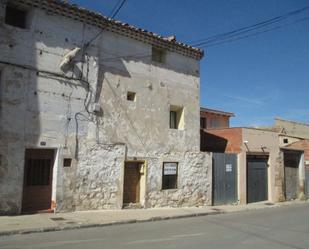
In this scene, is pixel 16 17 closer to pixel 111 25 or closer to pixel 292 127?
pixel 111 25

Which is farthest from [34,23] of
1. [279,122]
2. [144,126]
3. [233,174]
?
[279,122]

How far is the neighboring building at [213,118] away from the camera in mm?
30750

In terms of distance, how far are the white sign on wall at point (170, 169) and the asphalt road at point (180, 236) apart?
4.08 meters

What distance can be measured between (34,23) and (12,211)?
6.64 metres

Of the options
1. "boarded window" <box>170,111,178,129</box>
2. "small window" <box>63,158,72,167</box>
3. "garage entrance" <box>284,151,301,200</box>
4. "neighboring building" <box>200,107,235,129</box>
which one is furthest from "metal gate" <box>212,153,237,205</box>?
"neighboring building" <box>200,107,235,129</box>

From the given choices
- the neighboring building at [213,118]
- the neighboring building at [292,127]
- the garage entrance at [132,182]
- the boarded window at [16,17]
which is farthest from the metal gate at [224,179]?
the neighboring building at [292,127]

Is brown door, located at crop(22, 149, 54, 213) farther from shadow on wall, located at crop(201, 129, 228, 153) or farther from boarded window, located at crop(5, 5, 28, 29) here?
shadow on wall, located at crop(201, 129, 228, 153)

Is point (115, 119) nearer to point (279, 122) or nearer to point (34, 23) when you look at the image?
point (34, 23)

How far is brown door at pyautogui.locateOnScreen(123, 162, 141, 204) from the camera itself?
52.7 feet

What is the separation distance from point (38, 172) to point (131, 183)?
428 cm

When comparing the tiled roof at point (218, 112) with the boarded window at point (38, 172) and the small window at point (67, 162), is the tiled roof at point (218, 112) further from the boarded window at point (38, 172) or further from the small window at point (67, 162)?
the boarded window at point (38, 172)

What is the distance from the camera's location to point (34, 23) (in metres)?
13.4

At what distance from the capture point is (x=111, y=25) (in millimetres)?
15555

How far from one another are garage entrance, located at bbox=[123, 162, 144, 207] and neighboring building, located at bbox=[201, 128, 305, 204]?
531cm
